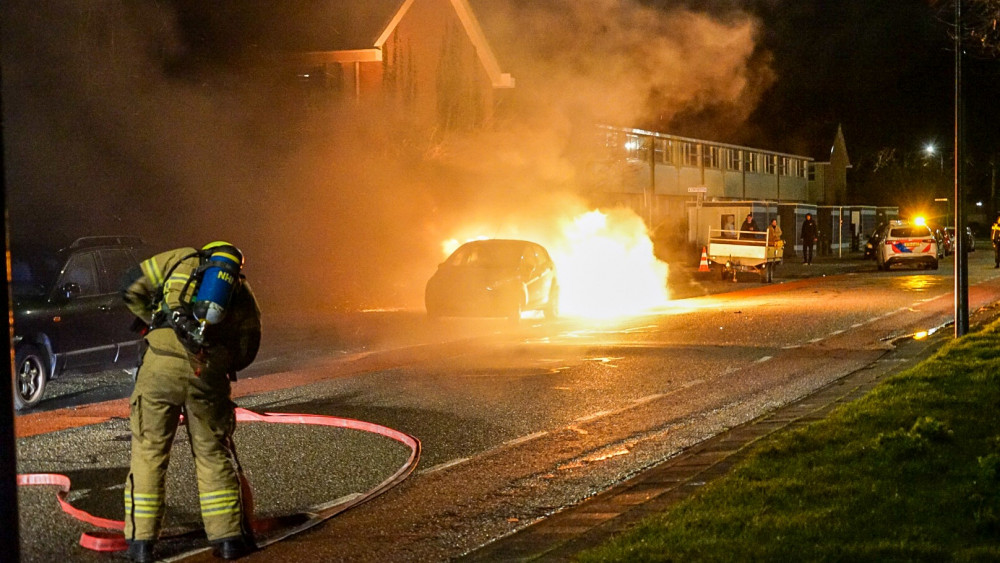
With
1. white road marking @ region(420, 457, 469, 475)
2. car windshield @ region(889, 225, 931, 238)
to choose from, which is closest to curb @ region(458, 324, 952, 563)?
white road marking @ region(420, 457, 469, 475)

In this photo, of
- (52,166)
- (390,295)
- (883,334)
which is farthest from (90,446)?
(390,295)

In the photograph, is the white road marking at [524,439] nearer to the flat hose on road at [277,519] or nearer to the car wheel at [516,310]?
the flat hose on road at [277,519]

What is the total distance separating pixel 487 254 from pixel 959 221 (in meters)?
7.56

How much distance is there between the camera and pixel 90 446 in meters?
8.40

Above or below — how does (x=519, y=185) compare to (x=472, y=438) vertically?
above

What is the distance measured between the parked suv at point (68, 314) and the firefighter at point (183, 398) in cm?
565

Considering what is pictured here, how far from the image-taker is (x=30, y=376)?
10.8 m

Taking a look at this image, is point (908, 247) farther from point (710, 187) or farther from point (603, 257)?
point (710, 187)

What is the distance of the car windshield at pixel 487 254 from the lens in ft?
59.6

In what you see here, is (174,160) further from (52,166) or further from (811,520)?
(811,520)

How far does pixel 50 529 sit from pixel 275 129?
62.1ft

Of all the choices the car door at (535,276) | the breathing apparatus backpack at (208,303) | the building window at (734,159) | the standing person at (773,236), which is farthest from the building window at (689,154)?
the breathing apparatus backpack at (208,303)

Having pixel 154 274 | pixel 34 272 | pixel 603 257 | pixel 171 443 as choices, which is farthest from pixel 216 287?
pixel 603 257

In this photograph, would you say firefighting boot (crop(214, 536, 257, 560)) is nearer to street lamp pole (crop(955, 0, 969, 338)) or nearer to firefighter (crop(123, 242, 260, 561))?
firefighter (crop(123, 242, 260, 561))
